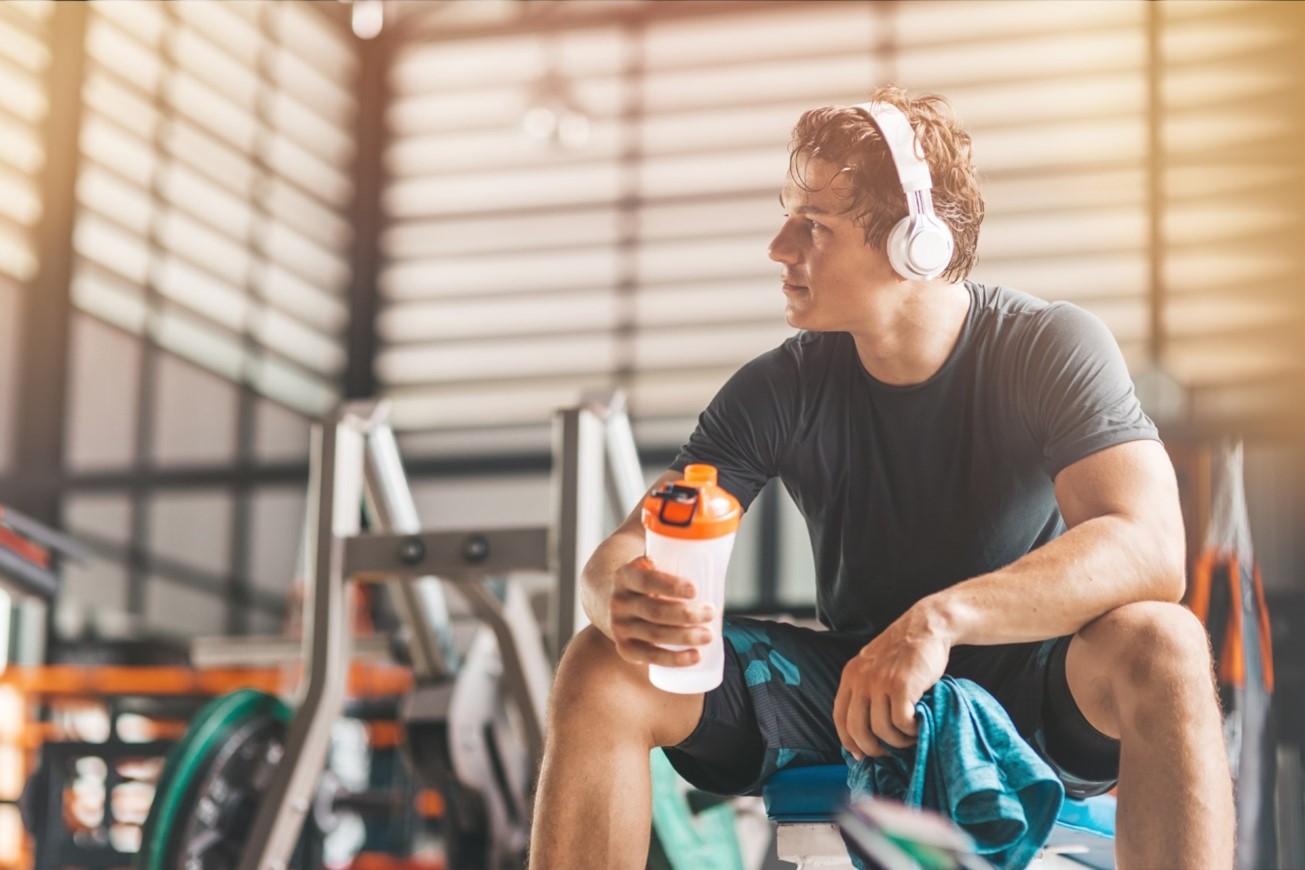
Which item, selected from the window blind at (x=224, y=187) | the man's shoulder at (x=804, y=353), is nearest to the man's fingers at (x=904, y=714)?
the man's shoulder at (x=804, y=353)

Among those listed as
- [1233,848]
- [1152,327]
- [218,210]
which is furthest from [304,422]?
[1233,848]

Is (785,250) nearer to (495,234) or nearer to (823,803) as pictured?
(823,803)

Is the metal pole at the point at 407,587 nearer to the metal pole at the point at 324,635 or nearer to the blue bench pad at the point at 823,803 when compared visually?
the metal pole at the point at 324,635

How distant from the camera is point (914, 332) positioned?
5.12 feet

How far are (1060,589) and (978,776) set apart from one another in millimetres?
192

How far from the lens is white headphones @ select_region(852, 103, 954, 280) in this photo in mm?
1490

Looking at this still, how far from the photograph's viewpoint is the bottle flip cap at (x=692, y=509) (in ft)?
3.98

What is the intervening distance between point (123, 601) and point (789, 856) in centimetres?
581

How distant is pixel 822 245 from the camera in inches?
60.8

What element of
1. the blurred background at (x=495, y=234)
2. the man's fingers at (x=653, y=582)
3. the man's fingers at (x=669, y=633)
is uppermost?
the blurred background at (x=495, y=234)

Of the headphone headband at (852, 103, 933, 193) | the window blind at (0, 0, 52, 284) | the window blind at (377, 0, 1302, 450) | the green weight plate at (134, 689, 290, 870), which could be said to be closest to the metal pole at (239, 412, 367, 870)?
the green weight plate at (134, 689, 290, 870)

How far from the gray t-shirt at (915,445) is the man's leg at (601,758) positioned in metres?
0.31

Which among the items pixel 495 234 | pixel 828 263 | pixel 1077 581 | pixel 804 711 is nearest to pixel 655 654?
pixel 804 711

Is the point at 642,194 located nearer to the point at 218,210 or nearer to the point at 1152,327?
the point at 218,210
